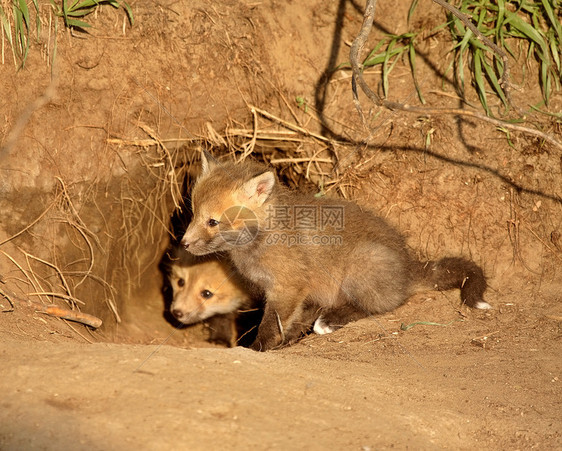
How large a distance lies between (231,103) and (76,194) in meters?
1.48

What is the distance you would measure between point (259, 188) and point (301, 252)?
580 mm

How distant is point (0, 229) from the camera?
14.0 feet

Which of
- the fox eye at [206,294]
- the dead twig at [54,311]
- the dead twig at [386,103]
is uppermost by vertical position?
the dead twig at [386,103]

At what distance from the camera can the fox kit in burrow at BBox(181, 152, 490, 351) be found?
412 cm

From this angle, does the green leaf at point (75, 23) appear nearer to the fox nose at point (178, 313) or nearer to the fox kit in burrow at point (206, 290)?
the fox kit in burrow at point (206, 290)

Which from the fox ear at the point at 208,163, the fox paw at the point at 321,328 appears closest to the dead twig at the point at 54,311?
the fox ear at the point at 208,163

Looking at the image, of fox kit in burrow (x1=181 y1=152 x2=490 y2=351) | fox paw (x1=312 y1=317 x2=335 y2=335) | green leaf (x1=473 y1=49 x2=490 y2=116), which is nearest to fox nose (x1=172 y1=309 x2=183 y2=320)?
fox kit in burrow (x1=181 y1=152 x2=490 y2=351)

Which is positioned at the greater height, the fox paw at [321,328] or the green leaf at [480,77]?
the green leaf at [480,77]

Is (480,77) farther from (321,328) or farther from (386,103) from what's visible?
(321,328)

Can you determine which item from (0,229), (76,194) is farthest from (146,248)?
(0,229)

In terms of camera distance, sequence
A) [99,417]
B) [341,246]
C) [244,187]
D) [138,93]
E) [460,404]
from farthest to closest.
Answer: [138,93] → [341,246] → [244,187] → [460,404] → [99,417]

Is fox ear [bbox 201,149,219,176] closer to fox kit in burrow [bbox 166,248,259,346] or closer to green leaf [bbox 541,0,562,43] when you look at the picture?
fox kit in burrow [bbox 166,248,259,346]

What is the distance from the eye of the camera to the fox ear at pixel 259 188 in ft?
13.1

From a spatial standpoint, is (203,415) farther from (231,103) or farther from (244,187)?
(231,103)
